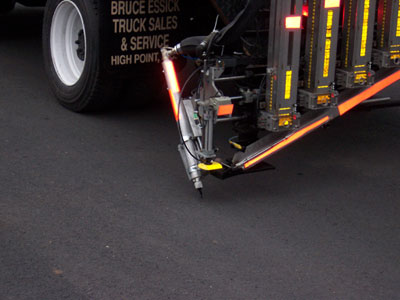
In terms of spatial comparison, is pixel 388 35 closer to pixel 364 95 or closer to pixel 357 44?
pixel 357 44

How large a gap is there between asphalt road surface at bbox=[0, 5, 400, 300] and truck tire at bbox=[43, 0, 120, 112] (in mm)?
179

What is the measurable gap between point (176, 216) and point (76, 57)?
2.61 metres

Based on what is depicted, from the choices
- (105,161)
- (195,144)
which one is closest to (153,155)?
(105,161)

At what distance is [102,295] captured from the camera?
11.4 ft

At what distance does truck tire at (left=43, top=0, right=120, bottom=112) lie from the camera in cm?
581

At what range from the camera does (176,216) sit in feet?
14.3

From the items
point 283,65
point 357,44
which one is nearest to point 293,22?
point 283,65

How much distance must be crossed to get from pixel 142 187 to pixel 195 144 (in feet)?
1.40

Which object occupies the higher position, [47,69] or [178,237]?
[47,69]

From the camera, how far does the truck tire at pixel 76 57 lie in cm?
581

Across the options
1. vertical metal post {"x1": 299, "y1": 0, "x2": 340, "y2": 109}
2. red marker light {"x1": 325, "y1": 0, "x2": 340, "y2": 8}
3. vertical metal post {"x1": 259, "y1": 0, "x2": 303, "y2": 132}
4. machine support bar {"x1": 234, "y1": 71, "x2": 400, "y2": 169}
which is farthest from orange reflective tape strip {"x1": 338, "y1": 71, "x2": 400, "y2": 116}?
red marker light {"x1": 325, "y1": 0, "x2": 340, "y2": 8}

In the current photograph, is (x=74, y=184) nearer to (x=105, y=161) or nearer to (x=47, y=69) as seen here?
(x=105, y=161)

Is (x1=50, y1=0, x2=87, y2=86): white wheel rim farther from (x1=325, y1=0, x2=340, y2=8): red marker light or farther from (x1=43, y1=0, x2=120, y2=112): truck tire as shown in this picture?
(x1=325, y1=0, x2=340, y2=8): red marker light

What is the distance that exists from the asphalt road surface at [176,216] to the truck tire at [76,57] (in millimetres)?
179
